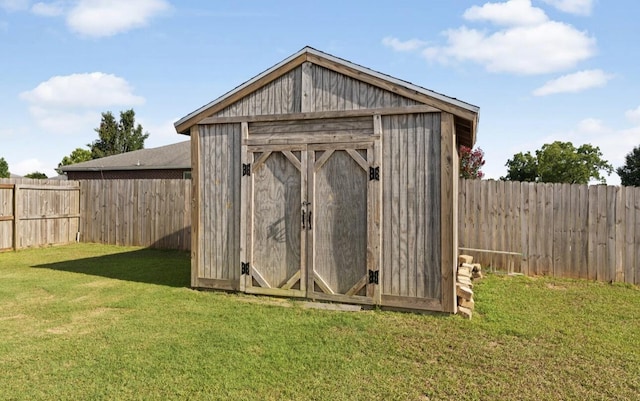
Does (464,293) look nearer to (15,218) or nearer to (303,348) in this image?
(303,348)

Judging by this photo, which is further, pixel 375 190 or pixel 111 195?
pixel 111 195

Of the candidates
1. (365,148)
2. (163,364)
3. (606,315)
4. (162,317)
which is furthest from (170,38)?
(606,315)

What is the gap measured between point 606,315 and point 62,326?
7510 millimetres

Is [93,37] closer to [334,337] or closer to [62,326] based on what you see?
[62,326]

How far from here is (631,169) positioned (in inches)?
1752

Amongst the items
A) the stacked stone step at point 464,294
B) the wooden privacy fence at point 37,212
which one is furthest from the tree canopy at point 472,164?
the wooden privacy fence at point 37,212

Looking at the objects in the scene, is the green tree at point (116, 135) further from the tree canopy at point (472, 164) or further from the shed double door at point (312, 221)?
the shed double door at point (312, 221)

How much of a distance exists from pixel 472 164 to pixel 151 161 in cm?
1750

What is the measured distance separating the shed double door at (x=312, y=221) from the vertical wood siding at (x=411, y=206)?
0.20m

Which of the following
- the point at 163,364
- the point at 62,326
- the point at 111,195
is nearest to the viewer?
the point at 163,364

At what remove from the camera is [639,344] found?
4508 mm

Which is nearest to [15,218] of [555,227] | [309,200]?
[309,200]

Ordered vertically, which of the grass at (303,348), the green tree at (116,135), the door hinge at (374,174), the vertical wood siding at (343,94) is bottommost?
the grass at (303,348)

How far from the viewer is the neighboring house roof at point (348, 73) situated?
5641 mm
